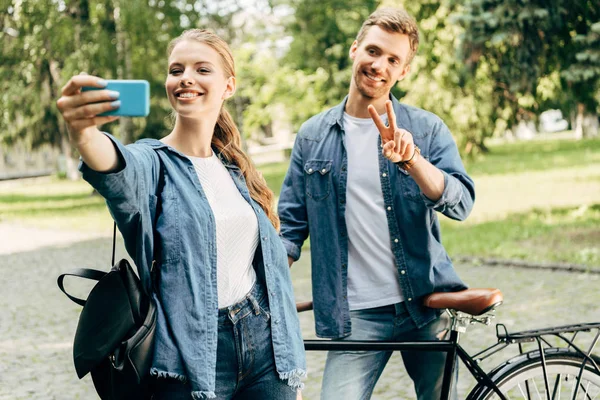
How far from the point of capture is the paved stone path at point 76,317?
20.8ft

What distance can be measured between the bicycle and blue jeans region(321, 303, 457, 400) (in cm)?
8

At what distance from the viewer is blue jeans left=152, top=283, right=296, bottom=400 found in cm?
233

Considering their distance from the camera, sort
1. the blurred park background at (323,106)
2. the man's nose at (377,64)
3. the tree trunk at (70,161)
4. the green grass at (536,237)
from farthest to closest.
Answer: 1. the tree trunk at (70,161)
2. the green grass at (536,237)
3. the blurred park background at (323,106)
4. the man's nose at (377,64)

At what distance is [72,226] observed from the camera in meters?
19.3

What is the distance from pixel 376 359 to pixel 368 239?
468 mm

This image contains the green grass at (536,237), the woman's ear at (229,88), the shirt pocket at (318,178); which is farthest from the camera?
the green grass at (536,237)

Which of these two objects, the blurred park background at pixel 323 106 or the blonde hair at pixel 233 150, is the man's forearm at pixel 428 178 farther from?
the blurred park background at pixel 323 106

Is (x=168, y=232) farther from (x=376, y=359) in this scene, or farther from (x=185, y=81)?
(x=376, y=359)

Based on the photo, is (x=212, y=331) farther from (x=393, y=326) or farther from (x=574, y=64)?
(x=574, y=64)

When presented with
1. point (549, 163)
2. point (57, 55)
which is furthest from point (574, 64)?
point (549, 163)

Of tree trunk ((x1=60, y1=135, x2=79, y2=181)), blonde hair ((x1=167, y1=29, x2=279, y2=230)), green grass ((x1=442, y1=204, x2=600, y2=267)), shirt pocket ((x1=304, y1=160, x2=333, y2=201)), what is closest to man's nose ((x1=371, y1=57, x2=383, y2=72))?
shirt pocket ((x1=304, y1=160, x2=333, y2=201))

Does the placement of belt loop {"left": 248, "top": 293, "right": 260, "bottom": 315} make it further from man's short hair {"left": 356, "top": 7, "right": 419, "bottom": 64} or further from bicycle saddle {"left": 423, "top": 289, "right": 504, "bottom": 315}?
man's short hair {"left": 356, "top": 7, "right": 419, "bottom": 64}

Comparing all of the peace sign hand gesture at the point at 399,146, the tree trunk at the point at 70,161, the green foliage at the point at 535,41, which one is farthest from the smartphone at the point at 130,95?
the tree trunk at the point at 70,161

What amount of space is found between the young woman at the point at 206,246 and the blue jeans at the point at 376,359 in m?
0.67
